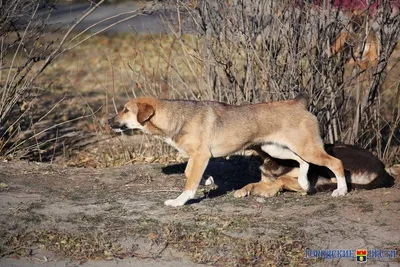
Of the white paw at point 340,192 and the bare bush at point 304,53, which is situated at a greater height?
the bare bush at point 304,53

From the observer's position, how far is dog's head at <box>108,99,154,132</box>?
7.82 meters

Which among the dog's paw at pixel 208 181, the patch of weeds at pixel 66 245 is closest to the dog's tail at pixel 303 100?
the dog's paw at pixel 208 181

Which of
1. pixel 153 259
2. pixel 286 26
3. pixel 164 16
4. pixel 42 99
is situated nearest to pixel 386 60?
pixel 286 26

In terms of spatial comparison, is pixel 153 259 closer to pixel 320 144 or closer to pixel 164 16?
pixel 320 144

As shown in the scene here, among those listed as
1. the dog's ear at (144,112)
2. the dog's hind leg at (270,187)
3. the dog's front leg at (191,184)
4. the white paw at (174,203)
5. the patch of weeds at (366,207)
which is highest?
the dog's ear at (144,112)

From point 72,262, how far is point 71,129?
6.23m

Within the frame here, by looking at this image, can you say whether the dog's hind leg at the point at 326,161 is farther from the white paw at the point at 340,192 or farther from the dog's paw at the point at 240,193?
the dog's paw at the point at 240,193

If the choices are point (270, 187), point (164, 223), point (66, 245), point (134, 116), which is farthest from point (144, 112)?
point (66, 245)

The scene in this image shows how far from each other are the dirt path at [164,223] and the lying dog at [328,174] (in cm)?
20

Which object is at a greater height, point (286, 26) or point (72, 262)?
point (286, 26)

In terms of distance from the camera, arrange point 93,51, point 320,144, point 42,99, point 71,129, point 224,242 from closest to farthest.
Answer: point 224,242, point 320,144, point 71,129, point 42,99, point 93,51

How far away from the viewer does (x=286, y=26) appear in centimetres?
914

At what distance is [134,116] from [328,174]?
7.68 feet

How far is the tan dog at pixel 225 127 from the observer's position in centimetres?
791
